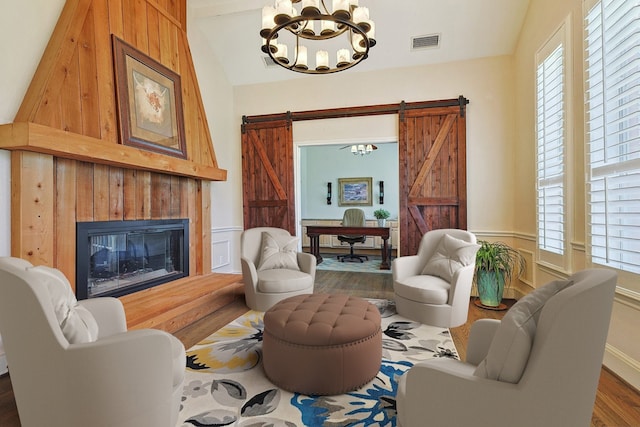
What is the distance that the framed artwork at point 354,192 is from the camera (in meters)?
8.52

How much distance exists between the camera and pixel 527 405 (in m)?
1.00

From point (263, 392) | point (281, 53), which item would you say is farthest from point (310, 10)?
point (263, 392)

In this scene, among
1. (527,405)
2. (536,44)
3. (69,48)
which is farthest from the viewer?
Result: (536,44)

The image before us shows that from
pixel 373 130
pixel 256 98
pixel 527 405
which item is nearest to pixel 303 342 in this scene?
pixel 527 405

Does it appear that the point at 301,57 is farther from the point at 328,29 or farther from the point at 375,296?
the point at 375,296

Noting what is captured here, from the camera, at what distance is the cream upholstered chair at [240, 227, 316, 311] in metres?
3.34

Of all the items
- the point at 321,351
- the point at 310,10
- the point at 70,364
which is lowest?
the point at 321,351

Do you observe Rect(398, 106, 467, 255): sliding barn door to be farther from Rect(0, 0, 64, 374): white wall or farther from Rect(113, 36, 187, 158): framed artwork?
Rect(0, 0, 64, 374): white wall

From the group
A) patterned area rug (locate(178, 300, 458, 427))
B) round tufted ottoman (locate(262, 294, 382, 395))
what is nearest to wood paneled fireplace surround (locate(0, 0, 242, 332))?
patterned area rug (locate(178, 300, 458, 427))

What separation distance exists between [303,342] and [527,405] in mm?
1168

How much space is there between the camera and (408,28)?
3965mm

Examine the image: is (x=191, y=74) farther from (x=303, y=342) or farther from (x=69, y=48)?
(x=303, y=342)

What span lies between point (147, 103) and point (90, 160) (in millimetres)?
931

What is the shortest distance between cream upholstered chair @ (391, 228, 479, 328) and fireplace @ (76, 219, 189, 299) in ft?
8.68
